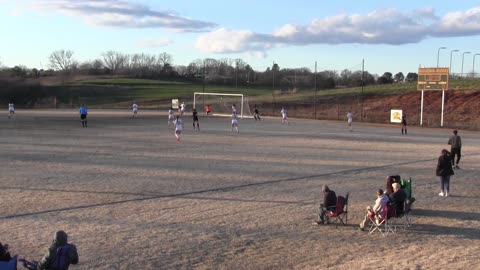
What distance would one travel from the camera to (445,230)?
38.1 feet

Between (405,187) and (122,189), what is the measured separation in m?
7.68

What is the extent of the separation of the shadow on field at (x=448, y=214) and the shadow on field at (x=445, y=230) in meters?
1.06

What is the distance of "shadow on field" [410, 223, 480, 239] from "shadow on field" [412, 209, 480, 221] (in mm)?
1059

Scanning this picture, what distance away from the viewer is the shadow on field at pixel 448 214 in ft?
42.1

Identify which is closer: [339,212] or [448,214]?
[339,212]

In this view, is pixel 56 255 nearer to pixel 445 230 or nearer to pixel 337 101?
pixel 445 230

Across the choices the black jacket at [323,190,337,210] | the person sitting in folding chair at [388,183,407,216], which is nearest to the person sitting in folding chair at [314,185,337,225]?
the black jacket at [323,190,337,210]

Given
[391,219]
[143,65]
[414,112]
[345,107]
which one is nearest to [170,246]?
[391,219]

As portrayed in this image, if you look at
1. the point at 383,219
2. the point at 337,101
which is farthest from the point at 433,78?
the point at 383,219

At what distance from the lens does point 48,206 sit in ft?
42.6

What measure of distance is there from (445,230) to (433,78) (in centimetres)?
4286

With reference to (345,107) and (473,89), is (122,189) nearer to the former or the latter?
(345,107)

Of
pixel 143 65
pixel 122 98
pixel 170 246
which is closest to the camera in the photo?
pixel 170 246

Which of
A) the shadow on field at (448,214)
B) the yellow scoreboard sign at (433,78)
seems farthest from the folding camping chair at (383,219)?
the yellow scoreboard sign at (433,78)
